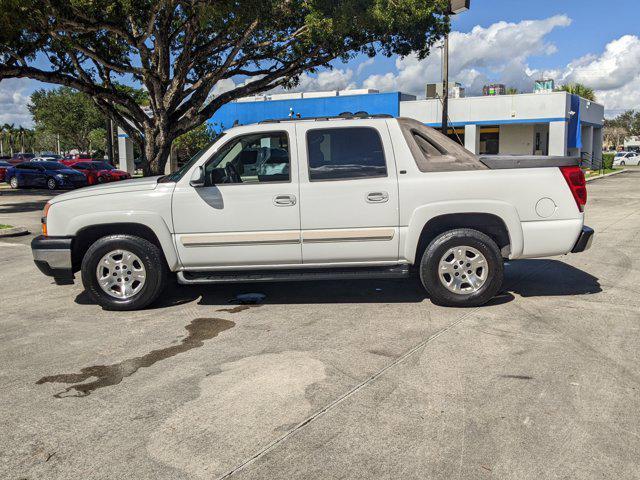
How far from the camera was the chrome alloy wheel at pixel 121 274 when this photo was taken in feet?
21.1

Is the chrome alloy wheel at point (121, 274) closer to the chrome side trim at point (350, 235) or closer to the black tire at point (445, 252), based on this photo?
the chrome side trim at point (350, 235)

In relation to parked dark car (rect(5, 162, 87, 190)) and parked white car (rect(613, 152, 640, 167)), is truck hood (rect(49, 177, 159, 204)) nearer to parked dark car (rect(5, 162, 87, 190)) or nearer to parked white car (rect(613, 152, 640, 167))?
parked dark car (rect(5, 162, 87, 190))

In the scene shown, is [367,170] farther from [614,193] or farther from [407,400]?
[614,193]

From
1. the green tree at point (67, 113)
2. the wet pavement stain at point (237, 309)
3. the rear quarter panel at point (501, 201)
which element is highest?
the green tree at point (67, 113)

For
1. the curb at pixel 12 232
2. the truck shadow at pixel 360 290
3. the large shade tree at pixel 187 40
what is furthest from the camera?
the large shade tree at pixel 187 40

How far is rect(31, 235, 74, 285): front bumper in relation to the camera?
638 cm

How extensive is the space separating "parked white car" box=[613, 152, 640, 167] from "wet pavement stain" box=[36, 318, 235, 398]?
205ft

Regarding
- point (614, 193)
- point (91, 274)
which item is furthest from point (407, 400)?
point (614, 193)

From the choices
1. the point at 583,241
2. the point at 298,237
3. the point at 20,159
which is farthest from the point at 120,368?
the point at 20,159

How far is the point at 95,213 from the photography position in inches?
250

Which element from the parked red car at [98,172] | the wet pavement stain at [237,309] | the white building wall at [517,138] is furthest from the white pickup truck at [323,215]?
the white building wall at [517,138]

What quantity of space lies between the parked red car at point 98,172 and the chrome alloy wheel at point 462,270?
26882 mm

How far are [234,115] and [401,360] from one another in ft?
129

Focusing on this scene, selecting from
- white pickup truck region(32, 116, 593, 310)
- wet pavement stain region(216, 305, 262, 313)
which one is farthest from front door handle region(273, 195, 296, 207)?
wet pavement stain region(216, 305, 262, 313)
